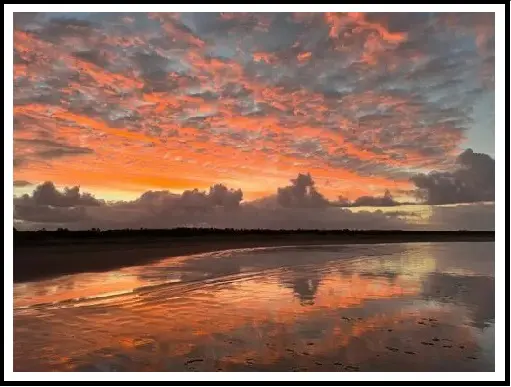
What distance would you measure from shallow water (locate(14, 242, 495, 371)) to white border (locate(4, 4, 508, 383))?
0.25 m

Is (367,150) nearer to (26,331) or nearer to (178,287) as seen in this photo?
(178,287)

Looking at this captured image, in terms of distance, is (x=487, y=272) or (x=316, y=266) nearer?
(x=487, y=272)

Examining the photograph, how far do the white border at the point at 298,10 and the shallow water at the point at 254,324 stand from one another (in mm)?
254

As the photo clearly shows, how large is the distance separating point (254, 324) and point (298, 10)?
19.3 feet

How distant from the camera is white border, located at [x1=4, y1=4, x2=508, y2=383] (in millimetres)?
5535

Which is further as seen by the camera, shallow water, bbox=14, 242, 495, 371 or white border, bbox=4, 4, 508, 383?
shallow water, bbox=14, 242, 495, 371

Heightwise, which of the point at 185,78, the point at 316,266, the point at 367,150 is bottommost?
the point at 316,266

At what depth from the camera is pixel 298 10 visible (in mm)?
6047

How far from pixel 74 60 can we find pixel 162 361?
785 cm

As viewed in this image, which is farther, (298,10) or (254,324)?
(254,324)

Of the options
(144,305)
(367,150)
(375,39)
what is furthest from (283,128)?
(144,305)

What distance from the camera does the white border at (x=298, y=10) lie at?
5.54 m

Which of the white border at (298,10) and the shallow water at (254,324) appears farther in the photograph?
the shallow water at (254,324)

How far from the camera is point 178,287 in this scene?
38.5 feet
